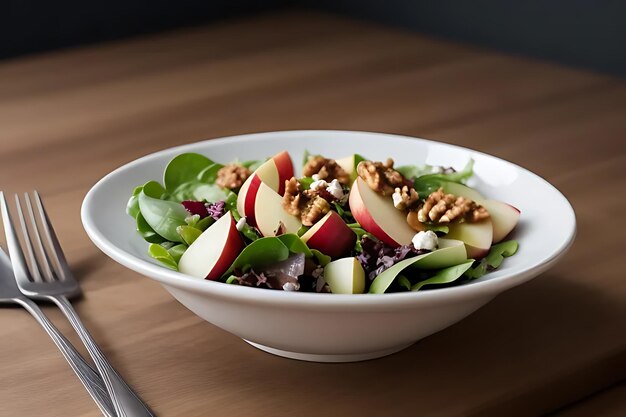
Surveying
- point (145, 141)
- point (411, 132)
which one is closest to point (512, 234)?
point (411, 132)

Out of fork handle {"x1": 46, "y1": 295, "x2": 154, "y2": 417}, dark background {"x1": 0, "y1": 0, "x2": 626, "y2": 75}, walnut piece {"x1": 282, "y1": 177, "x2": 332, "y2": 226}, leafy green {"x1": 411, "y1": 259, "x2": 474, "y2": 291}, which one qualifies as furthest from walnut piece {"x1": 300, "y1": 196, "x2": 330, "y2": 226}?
dark background {"x1": 0, "y1": 0, "x2": 626, "y2": 75}

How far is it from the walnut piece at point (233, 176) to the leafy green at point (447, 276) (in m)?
0.23

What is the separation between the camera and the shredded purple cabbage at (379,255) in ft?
2.59

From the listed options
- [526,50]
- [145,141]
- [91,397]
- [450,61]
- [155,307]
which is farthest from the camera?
[526,50]

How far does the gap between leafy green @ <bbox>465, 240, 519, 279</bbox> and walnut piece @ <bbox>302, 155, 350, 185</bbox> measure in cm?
17

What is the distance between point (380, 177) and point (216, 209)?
0.16m

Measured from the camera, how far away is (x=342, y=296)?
690mm

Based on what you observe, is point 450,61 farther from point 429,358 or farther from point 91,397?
point 91,397

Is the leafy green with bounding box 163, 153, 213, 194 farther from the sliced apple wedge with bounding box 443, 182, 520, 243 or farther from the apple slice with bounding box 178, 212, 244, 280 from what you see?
the sliced apple wedge with bounding box 443, 182, 520, 243

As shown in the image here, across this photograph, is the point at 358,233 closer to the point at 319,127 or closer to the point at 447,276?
the point at 447,276

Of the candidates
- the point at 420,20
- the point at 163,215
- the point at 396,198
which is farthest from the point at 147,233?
the point at 420,20

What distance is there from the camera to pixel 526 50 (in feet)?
7.52

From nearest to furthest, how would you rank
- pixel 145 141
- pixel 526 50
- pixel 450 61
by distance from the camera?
1. pixel 145 141
2. pixel 450 61
3. pixel 526 50

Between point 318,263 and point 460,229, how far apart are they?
137 millimetres
